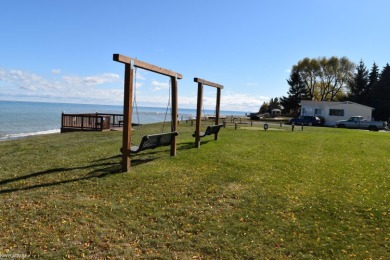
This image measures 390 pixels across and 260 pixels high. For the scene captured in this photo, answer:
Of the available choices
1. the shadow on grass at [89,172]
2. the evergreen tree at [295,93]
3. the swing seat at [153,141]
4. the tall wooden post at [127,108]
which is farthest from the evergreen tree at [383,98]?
the tall wooden post at [127,108]

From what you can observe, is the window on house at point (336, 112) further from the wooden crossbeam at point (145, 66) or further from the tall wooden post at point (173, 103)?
the tall wooden post at point (173, 103)

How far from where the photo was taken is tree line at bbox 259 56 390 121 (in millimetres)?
61594

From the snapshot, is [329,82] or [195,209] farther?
[329,82]

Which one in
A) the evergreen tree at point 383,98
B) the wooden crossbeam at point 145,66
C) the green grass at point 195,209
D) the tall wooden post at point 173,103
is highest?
the evergreen tree at point 383,98

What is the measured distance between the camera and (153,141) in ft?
30.0

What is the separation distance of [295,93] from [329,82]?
31.8 ft

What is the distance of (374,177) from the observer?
27.1ft

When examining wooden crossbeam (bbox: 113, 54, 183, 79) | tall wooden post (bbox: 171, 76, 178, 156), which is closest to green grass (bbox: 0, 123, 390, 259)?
tall wooden post (bbox: 171, 76, 178, 156)

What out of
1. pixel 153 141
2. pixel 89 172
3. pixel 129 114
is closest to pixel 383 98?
pixel 153 141

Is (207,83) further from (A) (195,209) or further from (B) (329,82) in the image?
(B) (329,82)

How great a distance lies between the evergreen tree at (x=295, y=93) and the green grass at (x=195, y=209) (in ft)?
198

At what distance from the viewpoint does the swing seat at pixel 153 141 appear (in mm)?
8555

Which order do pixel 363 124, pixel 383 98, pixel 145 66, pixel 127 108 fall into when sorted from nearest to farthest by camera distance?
pixel 127 108
pixel 145 66
pixel 363 124
pixel 383 98

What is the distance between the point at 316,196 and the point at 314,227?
1554 mm
